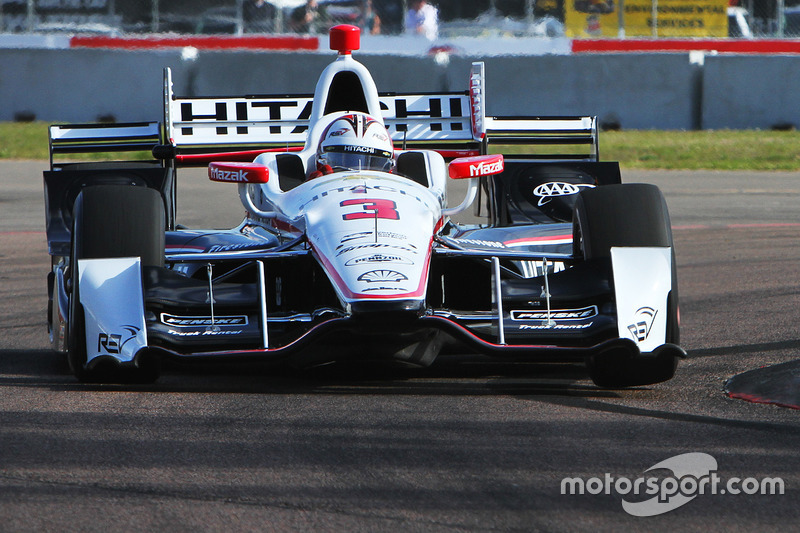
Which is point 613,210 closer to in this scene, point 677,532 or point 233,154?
point 677,532

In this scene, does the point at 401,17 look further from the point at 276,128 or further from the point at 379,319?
the point at 379,319

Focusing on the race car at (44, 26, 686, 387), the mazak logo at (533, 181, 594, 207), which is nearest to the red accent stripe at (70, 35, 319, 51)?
the mazak logo at (533, 181, 594, 207)

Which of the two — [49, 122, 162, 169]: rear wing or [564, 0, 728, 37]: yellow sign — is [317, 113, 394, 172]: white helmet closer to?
[49, 122, 162, 169]: rear wing

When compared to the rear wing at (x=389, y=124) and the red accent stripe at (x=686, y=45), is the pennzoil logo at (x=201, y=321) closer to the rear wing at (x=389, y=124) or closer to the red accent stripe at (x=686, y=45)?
the rear wing at (x=389, y=124)

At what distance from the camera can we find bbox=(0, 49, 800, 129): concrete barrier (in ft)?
63.6

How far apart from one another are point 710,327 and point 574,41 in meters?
15.4

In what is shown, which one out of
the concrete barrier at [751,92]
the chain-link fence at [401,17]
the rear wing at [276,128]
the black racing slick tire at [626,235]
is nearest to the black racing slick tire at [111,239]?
the black racing slick tire at [626,235]

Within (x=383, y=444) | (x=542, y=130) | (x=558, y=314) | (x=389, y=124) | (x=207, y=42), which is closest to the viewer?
(x=383, y=444)

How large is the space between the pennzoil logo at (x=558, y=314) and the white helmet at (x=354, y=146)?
5.89 ft

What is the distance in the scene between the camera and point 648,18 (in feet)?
72.9

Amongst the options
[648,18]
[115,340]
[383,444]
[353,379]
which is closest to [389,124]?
[353,379]

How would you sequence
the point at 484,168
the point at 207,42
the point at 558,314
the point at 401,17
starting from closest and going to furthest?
the point at 558,314
the point at 484,168
the point at 401,17
the point at 207,42

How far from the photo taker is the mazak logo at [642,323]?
217 inches

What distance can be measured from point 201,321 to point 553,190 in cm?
338
